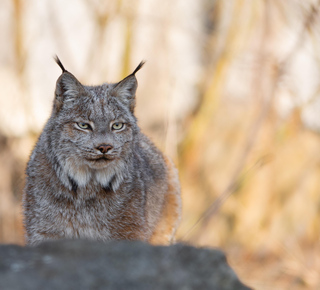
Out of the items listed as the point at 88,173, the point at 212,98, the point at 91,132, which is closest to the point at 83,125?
the point at 91,132

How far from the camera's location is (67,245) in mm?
2871

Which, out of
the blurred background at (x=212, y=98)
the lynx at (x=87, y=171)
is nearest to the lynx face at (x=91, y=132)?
the lynx at (x=87, y=171)

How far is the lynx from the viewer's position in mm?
4340

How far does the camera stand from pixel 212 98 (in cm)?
1111

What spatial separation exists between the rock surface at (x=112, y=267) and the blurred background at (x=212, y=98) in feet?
21.3

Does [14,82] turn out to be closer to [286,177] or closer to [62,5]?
[62,5]

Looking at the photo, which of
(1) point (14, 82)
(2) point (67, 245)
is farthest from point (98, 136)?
(1) point (14, 82)

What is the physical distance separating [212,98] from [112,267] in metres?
8.65

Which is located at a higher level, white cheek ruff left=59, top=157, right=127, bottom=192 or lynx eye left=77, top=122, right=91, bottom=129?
lynx eye left=77, top=122, right=91, bottom=129

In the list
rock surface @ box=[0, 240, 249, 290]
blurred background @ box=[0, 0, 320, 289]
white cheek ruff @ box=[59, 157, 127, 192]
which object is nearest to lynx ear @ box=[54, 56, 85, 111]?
white cheek ruff @ box=[59, 157, 127, 192]

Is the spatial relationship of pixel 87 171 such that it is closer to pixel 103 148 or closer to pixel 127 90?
pixel 103 148

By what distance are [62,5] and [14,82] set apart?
1935mm

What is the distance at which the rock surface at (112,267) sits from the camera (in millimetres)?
2535

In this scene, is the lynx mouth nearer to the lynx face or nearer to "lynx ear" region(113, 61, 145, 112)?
the lynx face
